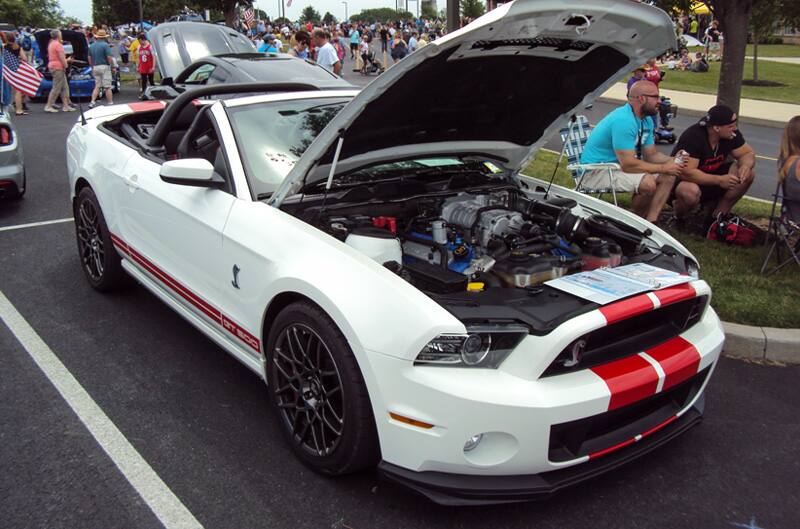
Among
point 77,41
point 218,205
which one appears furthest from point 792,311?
point 77,41

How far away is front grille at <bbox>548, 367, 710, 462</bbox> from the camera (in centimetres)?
260

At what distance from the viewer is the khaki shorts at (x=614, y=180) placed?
6273 millimetres

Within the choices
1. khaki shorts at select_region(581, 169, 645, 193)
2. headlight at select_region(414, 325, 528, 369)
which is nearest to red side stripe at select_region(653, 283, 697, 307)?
headlight at select_region(414, 325, 528, 369)

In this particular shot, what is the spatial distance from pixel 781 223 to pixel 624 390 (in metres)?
3.38

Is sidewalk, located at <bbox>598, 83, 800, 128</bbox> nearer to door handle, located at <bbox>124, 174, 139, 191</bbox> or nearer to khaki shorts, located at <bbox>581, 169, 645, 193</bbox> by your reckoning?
khaki shorts, located at <bbox>581, 169, 645, 193</bbox>

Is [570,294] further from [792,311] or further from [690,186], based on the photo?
[690,186]

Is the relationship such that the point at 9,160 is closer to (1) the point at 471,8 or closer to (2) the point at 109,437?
(2) the point at 109,437

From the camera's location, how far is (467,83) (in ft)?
11.7

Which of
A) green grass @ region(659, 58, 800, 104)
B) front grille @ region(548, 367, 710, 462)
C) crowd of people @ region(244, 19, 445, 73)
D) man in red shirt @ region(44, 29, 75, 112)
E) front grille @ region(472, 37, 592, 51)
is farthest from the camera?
green grass @ region(659, 58, 800, 104)

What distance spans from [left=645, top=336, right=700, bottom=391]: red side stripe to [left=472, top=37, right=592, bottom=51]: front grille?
4.84 feet

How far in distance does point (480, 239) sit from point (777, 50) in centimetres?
3941

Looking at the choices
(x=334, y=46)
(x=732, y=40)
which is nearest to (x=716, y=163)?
(x=732, y=40)

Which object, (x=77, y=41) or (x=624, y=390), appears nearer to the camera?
(x=624, y=390)

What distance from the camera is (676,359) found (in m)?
2.88
